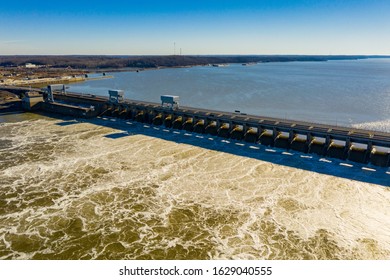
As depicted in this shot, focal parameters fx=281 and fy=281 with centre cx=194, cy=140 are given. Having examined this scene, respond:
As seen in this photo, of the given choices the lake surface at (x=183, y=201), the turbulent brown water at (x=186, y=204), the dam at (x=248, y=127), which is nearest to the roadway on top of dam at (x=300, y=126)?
the dam at (x=248, y=127)

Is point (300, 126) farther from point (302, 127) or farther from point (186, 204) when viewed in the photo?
point (186, 204)

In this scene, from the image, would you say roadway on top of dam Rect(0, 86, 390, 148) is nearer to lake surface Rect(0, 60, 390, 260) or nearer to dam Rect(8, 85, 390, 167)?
dam Rect(8, 85, 390, 167)

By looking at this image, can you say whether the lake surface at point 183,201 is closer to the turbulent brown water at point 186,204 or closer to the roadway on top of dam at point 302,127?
the turbulent brown water at point 186,204

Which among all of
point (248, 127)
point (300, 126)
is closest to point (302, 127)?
point (300, 126)

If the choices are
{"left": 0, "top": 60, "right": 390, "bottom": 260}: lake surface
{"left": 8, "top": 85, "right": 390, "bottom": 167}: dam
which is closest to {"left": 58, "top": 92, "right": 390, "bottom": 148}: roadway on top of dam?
{"left": 8, "top": 85, "right": 390, "bottom": 167}: dam

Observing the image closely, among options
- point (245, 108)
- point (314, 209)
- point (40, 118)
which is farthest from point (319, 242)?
point (40, 118)
